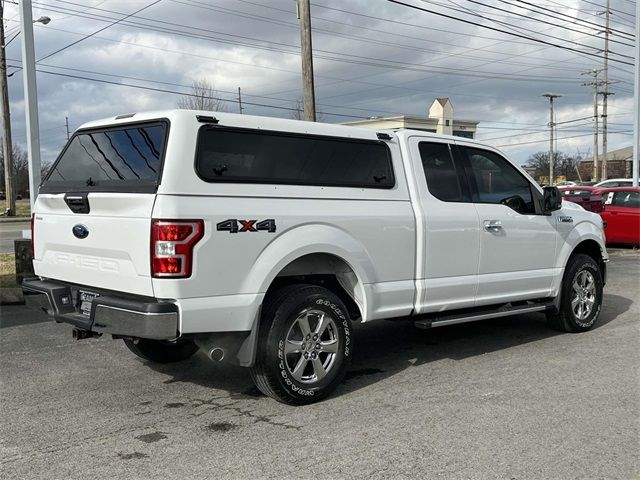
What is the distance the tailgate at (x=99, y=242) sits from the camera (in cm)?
419

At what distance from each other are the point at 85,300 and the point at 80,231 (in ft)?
1.67

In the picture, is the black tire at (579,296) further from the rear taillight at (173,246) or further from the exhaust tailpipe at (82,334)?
the exhaust tailpipe at (82,334)

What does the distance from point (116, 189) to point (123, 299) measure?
77cm

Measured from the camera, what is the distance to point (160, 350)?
5809 millimetres

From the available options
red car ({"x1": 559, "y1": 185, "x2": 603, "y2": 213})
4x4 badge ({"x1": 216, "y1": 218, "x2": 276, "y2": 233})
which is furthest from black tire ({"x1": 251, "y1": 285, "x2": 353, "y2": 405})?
red car ({"x1": 559, "y1": 185, "x2": 603, "y2": 213})

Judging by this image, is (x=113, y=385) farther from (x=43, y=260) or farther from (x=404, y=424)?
(x=404, y=424)

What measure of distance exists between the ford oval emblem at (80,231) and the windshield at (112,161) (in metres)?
0.29

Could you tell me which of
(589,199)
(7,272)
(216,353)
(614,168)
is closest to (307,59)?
(589,199)

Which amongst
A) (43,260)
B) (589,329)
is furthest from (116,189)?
(589,329)

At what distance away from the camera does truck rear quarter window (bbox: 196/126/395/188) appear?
14.4 ft

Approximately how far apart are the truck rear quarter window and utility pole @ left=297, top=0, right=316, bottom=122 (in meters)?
9.88

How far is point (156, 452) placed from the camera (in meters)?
3.89

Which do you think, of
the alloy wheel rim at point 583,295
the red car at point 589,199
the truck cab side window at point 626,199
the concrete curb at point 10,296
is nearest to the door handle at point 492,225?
the alloy wheel rim at point 583,295

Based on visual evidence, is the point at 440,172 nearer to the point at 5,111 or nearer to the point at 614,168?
the point at 5,111
